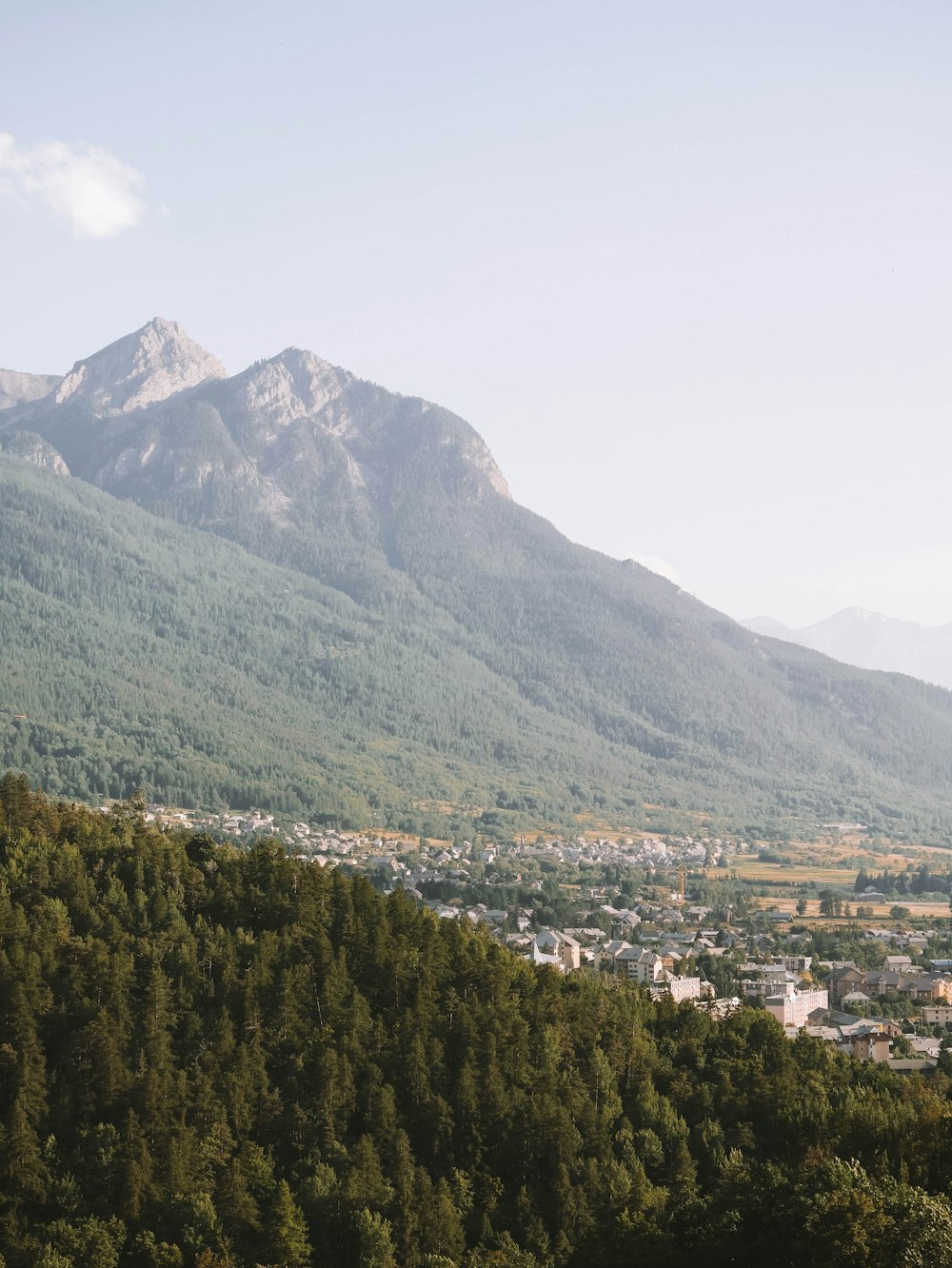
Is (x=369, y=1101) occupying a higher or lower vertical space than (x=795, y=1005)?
lower

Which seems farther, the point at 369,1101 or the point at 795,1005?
the point at 795,1005

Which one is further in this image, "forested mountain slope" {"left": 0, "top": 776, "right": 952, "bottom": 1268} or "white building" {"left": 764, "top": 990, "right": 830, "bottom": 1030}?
"white building" {"left": 764, "top": 990, "right": 830, "bottom": 1030}

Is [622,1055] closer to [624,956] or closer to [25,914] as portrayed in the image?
[25,914]

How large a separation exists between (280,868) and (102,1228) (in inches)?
878

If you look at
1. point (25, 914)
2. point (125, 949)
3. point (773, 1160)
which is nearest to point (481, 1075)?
point (773, 1160)

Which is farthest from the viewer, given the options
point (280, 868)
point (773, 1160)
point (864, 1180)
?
point (280, 868)

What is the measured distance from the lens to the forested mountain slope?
158 feet

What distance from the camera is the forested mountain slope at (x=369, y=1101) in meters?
48.1

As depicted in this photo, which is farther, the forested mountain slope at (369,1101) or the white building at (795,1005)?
the white building at (795,1005)

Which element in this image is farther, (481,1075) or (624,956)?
(624,956)


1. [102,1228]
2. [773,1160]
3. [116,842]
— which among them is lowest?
[102,1228]

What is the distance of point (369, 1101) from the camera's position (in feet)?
186

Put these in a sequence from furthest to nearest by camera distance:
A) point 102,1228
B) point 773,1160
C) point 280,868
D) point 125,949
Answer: point 280,868 < point 125,949 < point 773,1160 < point 102,1228

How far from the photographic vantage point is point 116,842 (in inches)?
2788
